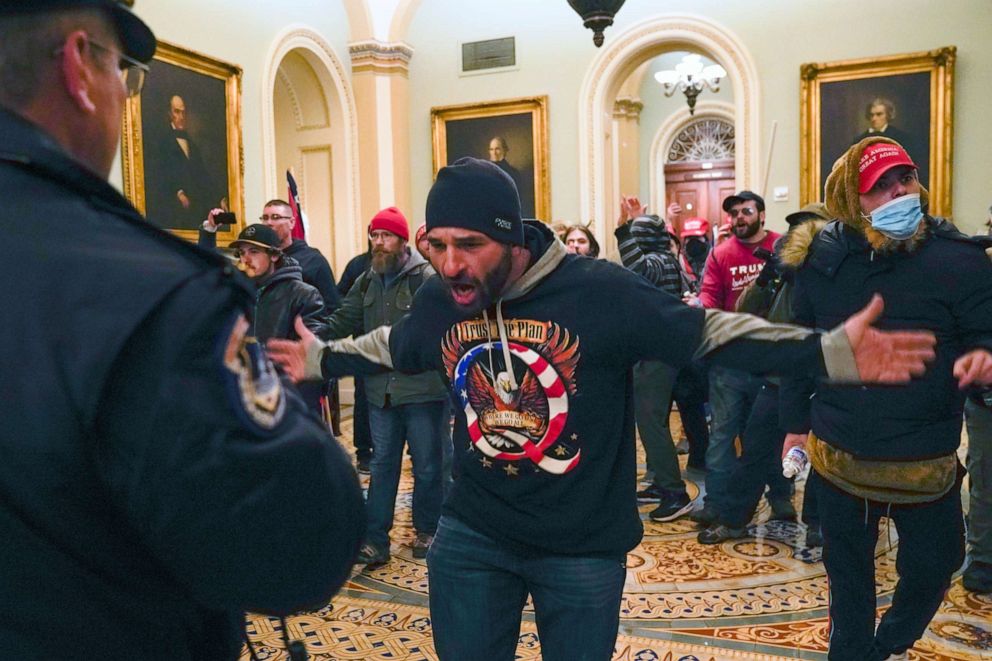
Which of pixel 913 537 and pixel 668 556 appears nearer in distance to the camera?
pixel 913 537

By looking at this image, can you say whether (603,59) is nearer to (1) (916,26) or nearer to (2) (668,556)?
(1) (916,26)

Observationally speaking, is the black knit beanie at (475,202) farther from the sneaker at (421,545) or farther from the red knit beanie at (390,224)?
the sneaker at (421,545)

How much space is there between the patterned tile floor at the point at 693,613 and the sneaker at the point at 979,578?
4cm

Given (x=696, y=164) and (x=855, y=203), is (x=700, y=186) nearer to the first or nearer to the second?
(x=696, y=164)

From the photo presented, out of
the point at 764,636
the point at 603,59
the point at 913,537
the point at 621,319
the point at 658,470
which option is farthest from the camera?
the point at 603,59

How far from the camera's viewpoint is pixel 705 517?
5035 millimetres

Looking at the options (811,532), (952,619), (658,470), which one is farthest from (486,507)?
(658,470)

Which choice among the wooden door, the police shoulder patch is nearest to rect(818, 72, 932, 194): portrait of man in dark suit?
the wooden door

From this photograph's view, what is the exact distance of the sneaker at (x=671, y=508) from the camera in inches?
205

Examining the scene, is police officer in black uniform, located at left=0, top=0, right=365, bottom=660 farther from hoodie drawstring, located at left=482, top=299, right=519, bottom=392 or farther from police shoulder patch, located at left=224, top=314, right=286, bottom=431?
hoodie drawstring, located at left=482, top=299, right=519, bottom=392

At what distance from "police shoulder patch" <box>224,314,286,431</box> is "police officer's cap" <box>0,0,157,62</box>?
383mm

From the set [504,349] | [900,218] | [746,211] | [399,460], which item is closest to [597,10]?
[746,211]

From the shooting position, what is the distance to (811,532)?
4609mm

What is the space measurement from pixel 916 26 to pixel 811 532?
260 inches
